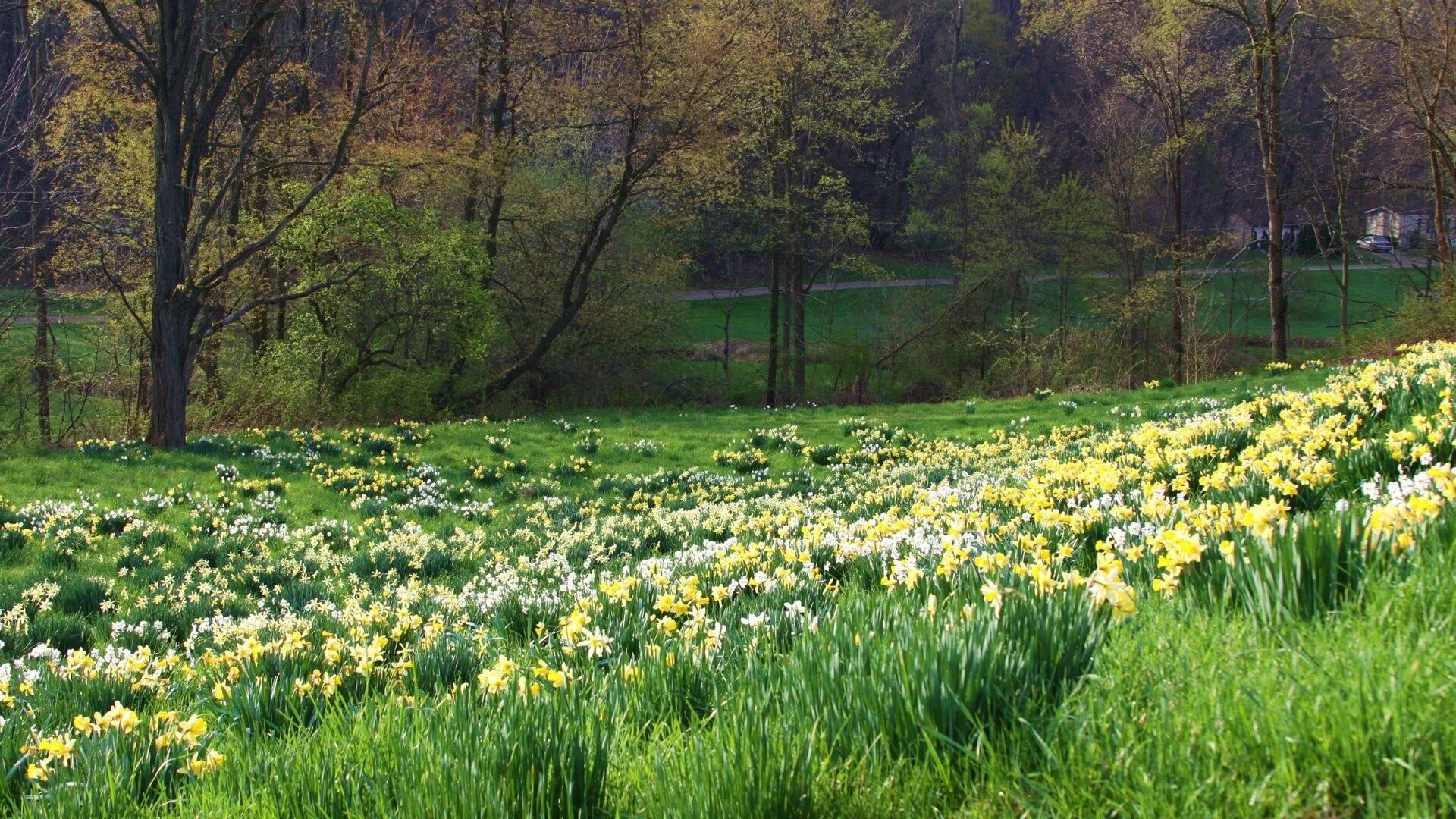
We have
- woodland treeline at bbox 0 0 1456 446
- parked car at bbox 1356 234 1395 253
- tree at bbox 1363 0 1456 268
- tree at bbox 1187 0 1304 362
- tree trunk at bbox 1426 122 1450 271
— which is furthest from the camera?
parked car at bbox 1356 234 1395 253

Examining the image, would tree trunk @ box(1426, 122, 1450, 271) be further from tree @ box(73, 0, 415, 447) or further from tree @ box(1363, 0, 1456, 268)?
tree @ box(73, 0, 415, 447)

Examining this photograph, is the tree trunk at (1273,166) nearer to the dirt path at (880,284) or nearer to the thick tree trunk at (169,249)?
the dirt path at (880,284)

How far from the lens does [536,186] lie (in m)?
29.5

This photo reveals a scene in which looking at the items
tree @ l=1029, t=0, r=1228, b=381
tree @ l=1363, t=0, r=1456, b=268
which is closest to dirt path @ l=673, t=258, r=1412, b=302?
tree @ l=1029, t=0, r=1228, b=381

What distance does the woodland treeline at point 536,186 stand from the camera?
66.2 ft

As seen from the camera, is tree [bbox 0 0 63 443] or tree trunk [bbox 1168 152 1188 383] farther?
tree trunk [bbox 1168 152 1188 383]

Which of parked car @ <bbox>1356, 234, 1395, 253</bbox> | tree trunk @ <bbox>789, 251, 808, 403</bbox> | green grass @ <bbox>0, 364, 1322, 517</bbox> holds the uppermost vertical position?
parked car @ <bbox>1356, 234, 1395, 253</bbox>

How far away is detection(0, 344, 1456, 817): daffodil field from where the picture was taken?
1.80 meters

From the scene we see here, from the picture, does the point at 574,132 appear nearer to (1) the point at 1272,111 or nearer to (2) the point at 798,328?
(2) the point at 798,328

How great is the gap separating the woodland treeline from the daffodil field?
14.5 m

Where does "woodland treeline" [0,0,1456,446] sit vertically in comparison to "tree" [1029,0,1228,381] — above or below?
below

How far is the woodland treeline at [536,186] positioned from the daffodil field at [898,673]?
14499 mm

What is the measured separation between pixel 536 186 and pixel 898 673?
29.1 meters

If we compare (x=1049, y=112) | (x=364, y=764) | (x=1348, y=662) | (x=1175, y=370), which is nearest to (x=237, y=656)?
(x=364, y=764)
